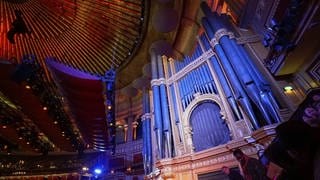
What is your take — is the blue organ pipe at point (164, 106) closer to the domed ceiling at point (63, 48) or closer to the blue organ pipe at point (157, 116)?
the blue organ pipe at point (157, 116)

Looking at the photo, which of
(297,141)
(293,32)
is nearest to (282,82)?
(293,32)

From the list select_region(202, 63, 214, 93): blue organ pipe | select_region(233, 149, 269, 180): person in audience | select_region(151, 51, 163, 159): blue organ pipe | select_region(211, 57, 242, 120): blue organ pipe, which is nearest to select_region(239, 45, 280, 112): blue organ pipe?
select_region(211, 57, 242, 120): blue organ pipe

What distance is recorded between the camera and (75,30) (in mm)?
10883

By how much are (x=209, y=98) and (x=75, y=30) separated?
7.43 meters

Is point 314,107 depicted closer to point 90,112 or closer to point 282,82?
point 282,82

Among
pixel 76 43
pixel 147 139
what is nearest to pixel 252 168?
pixel 147 139

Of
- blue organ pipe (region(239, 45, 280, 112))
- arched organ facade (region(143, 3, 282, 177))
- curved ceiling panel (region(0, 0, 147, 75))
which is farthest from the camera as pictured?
curved ceiling panel (region(0, 0, 147, 75))

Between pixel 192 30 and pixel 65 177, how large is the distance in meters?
13.4

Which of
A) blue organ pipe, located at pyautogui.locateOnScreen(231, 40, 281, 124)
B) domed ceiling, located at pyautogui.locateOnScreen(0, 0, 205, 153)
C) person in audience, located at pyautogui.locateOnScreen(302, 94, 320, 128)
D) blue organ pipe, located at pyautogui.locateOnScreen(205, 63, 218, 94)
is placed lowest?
person in audience, located at pyautogui.locateOnScreen(302, 94, 320, 128)

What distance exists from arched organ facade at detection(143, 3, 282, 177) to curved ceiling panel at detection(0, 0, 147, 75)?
106 inches

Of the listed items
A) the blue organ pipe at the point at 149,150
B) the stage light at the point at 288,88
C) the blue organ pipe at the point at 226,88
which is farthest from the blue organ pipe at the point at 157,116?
the stage light at the point at 288,88

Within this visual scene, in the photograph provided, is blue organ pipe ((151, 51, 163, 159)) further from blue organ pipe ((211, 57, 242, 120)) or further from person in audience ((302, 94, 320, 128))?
person in audience ((302, 94, 320, 128))

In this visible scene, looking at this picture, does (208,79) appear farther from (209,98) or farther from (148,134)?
(148,134)

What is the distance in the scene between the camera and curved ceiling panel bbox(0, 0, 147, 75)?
10.0 m
